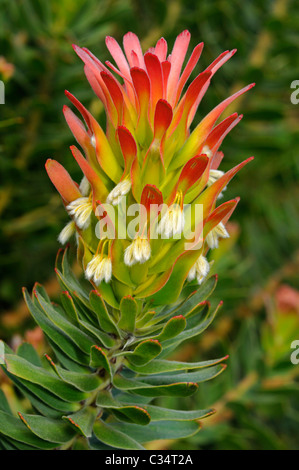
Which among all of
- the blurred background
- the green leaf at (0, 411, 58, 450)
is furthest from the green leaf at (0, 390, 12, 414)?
the blurred background

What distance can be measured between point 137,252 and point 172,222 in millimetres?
68

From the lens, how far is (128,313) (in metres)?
0.79

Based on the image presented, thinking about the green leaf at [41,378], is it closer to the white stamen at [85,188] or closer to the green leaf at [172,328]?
the green leaf at [172,328]

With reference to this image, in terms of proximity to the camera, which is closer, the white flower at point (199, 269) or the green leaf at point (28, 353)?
the white flower at point (199, 269)

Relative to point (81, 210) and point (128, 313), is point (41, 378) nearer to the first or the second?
point (128, 313)

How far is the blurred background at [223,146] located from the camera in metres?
1.49

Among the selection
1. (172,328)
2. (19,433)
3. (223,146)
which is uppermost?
(223,146)

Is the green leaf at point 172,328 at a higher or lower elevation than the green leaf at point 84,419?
higher

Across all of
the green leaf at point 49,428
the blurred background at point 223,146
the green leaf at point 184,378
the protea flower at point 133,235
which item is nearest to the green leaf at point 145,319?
the protea flower at point 133,235

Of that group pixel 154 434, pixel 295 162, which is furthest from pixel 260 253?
pixel 154 434

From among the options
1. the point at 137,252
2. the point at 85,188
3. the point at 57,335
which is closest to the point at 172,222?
the point at 137,252

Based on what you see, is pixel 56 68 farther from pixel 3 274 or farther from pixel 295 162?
pixel 295 162

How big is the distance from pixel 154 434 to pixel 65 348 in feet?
0.76

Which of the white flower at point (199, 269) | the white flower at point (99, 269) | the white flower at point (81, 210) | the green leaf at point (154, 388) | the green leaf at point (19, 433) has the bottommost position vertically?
the green leaf at point (19, 433)
